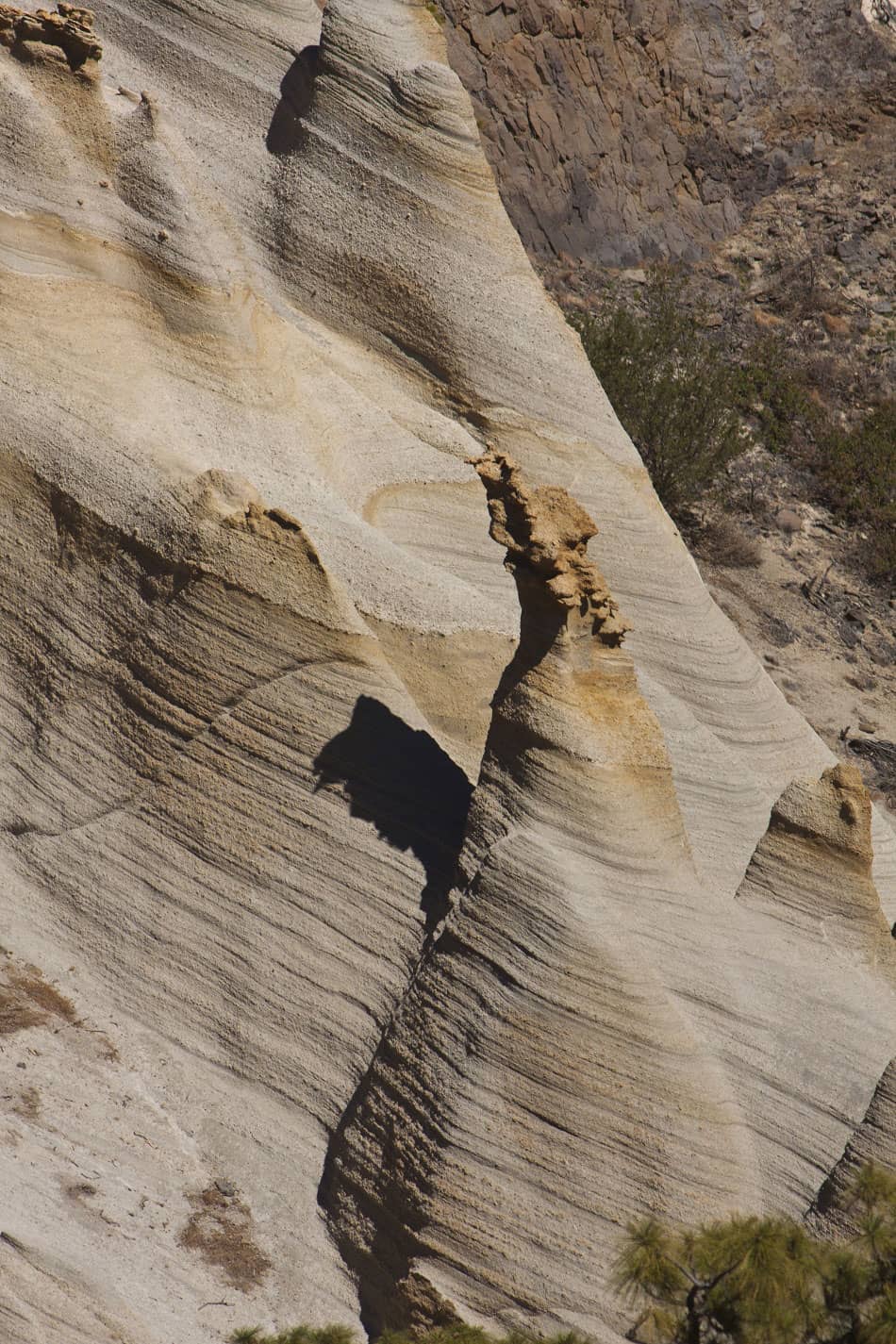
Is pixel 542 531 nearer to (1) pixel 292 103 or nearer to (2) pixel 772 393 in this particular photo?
(1) pixel 292 103

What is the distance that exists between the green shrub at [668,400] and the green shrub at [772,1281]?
47.4 feet

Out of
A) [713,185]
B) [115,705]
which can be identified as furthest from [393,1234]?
[713,185]

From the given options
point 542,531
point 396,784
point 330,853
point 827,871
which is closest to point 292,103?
point 542,531

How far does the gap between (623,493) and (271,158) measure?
4.79 m

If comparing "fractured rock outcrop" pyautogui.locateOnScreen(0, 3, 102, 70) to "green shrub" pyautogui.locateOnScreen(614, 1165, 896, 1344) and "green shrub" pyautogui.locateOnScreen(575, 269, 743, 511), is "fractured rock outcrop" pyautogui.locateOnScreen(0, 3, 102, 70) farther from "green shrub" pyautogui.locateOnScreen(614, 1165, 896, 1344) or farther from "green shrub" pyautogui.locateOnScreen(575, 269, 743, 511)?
"green shrub" pyautogui.locateOnScreen(614, 1165, 896, 1344)

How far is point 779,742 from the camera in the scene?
1220 cm

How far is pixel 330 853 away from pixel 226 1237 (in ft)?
7.88

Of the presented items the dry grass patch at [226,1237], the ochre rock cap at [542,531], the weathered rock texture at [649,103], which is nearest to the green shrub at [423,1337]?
the dry grass patch at [226,1237]

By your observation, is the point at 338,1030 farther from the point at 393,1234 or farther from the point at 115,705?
the point at 115,705

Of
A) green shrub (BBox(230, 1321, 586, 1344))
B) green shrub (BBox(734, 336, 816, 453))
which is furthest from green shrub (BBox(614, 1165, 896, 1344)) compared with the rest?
green shrub (BBox(734, 336, 816, 453))

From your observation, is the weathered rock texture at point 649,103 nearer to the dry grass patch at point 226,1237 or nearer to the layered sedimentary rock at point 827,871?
the layered sedimentary rock at point 827,871

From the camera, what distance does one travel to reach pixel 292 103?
525 inches

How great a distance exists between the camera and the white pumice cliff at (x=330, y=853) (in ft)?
24.8

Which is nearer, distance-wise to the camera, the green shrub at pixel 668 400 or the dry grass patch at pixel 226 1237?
the dry grass patch at pixel 226 1237
